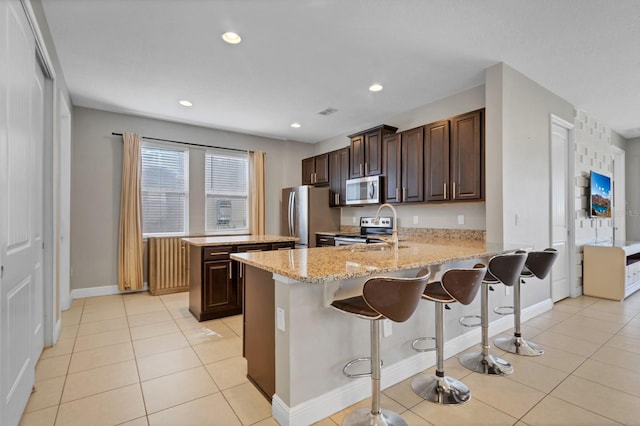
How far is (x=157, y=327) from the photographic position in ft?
10.9

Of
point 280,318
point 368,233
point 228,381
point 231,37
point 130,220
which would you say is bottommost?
point 228,381

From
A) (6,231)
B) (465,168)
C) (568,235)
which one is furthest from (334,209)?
(6,231)

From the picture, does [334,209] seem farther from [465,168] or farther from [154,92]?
[154,92]

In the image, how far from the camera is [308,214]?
5543 millimetres

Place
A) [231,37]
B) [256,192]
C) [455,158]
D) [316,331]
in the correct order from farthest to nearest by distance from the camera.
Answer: [256,192] → [455,158] → [231,37] → [316,331]

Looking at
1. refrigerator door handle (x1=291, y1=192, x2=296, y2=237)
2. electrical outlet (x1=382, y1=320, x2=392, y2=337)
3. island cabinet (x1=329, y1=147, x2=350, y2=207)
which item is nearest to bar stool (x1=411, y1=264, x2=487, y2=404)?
electrical outlet (x1=382, y1=320, x2=392, y2=337)

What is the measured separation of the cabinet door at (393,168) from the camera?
4.42 meters

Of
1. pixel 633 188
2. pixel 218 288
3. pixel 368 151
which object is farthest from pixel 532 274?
pixel 633 188

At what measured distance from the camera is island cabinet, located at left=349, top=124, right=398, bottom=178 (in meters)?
4.72

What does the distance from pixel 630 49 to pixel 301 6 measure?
3.10m

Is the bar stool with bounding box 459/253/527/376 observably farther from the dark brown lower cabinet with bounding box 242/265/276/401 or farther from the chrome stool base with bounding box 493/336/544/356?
the dark brown lower cabinet with bounding box 242/265/276/401

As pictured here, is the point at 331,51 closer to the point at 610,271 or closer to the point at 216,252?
the point at 216,252

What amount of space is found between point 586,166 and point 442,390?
455 cm

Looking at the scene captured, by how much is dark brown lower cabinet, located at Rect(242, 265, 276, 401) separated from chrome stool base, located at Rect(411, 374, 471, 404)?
984mm
